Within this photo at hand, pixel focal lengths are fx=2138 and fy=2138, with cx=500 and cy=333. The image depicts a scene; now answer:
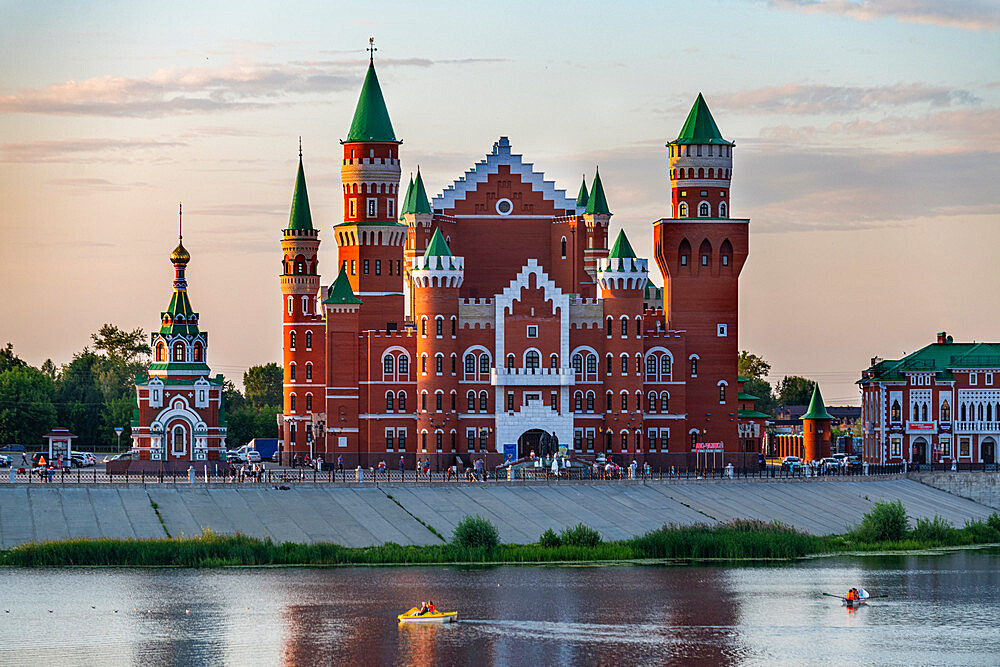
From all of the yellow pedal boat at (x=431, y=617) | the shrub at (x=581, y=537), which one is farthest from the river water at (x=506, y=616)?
the shrub at (x=581, y=537)

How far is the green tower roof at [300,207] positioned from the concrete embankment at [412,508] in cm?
3408

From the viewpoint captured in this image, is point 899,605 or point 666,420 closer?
point 899,605

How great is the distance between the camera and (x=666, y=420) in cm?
14088

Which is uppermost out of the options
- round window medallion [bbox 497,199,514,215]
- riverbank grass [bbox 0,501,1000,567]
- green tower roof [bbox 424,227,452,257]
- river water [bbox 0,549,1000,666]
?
round window medallion [bbox 497,199,514,215]

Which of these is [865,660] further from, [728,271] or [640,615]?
[728,271]

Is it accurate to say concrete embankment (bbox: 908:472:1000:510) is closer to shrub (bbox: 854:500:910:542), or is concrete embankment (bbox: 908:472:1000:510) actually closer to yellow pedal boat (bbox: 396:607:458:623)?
shrub (bbox: 854:500:910:542)

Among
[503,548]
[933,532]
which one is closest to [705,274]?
[933,532]

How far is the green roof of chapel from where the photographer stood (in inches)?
5851

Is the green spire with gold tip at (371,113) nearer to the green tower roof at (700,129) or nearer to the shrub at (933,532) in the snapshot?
the green tower roof at (700,129)

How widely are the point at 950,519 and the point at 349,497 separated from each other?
115 ft

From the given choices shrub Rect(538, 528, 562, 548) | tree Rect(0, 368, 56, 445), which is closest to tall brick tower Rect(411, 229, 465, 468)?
shrub Rect(538, 528, 562, 548)

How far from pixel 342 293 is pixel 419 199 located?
911cm

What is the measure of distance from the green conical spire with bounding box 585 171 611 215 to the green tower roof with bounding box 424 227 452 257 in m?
14.5

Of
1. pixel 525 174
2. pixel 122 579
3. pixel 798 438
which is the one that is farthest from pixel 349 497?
pixel 798 438
